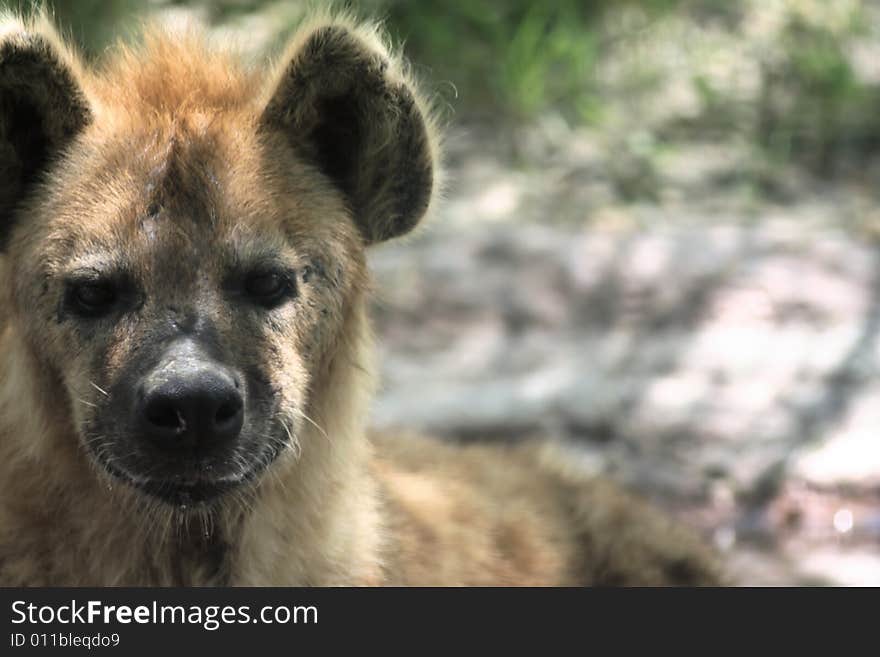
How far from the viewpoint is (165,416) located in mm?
3312

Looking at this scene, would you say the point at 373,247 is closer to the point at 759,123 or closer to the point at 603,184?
the point at 603,184

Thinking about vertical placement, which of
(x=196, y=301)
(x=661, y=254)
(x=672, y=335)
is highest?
(x=661, y=254)

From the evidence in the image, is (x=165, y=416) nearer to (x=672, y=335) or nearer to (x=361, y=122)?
(x=361, y=122)

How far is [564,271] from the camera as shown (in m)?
6.62

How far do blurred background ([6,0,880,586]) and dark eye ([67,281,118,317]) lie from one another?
1255mm

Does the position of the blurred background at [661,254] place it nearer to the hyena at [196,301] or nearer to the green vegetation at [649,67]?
the green vegetation at [649,67]

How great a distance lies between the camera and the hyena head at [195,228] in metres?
3.41

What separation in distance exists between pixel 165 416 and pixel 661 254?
12.1ft

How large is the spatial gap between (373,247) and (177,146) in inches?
26.0

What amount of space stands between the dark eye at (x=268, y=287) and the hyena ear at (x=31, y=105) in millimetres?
603

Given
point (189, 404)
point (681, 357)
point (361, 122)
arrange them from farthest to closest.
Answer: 1. point (681, 357)
2. point (361, 122)
3. point (189, 404)

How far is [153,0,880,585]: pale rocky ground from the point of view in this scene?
18.8ft

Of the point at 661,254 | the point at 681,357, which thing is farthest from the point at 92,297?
the point at 661,254
